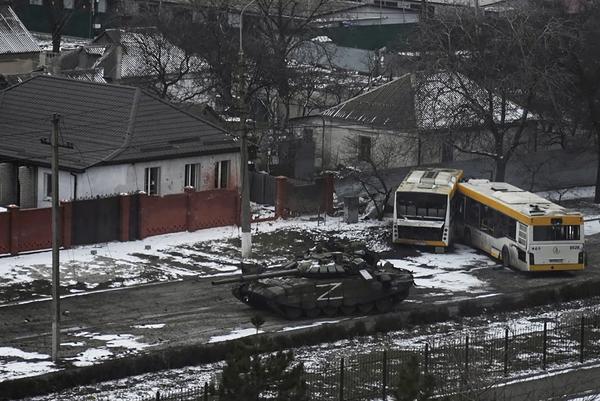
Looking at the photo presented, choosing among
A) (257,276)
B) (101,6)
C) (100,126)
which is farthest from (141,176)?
(101,6)

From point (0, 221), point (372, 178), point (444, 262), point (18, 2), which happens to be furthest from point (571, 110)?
point (18, 2)

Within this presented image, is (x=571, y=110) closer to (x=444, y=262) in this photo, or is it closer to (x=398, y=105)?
(x=398, y=105)

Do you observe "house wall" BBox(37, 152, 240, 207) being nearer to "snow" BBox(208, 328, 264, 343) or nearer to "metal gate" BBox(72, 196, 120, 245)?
"metal gate" BBox(72, 196, 120, 245)

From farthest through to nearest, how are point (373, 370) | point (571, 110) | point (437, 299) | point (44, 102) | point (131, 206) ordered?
point (571, 110) → point (44, 102) → point (131, 206) → point (437, 299) → point (373, 370)

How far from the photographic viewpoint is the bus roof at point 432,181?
46.7m

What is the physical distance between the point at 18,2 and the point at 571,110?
156 feet

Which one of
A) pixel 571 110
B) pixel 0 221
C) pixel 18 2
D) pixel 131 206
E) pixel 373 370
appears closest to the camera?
pixel 373 370

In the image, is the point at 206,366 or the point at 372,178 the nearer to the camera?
the point at 206,366

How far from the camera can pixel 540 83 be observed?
173 feet

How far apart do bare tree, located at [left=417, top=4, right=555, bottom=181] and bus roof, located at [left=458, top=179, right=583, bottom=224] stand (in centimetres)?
588

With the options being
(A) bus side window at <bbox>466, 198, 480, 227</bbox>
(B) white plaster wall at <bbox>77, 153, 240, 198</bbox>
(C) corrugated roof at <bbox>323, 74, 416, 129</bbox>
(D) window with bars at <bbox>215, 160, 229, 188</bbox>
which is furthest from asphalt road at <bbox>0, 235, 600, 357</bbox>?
(C) corrugated roof at <bbox>323, 74, 416, 129</bbox>

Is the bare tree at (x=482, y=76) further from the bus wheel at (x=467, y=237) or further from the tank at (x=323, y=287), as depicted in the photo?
the tank at (x=323, y=287)

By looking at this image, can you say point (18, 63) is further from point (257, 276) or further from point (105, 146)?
point (257, 276)

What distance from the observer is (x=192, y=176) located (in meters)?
50.9
